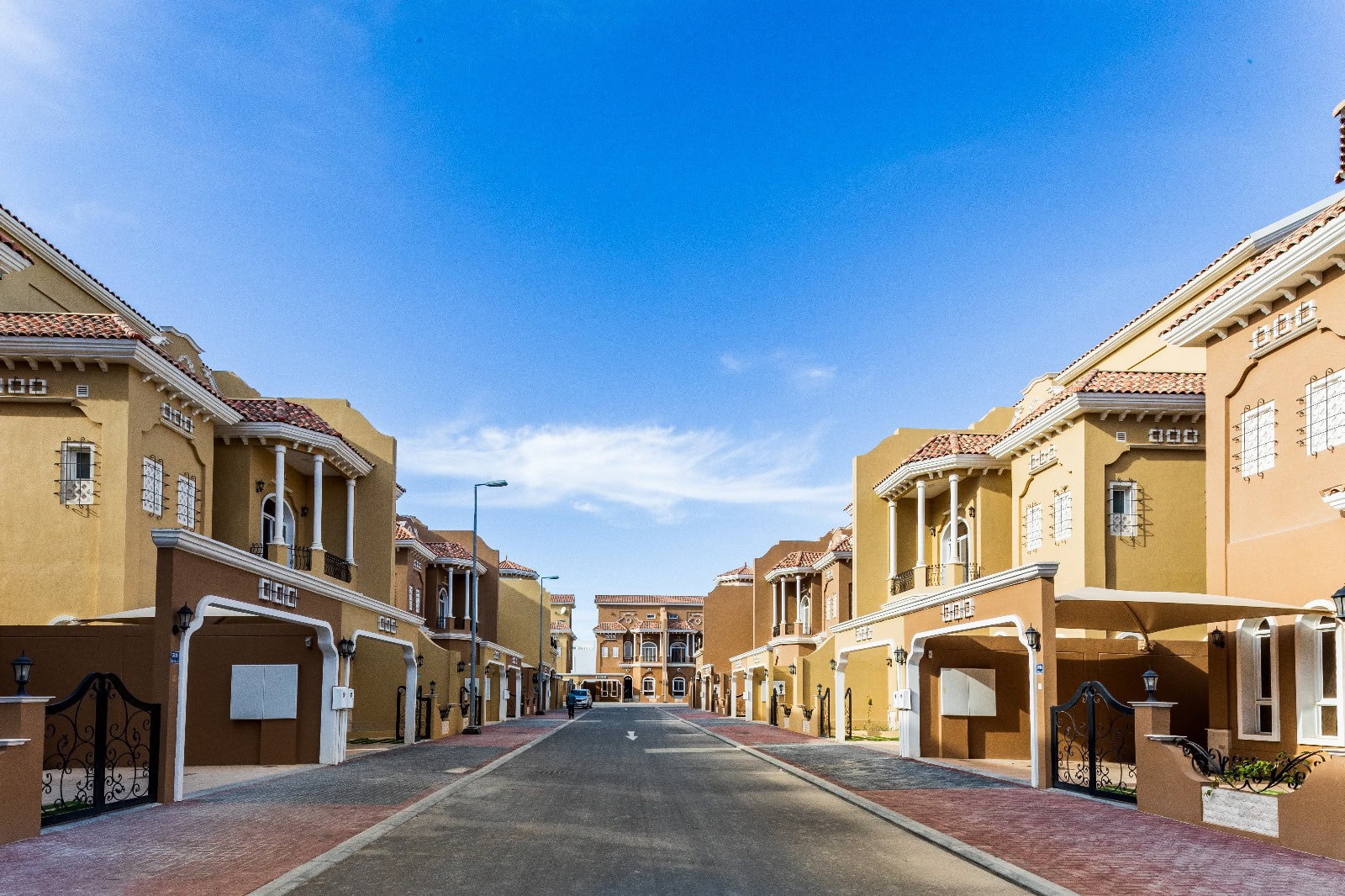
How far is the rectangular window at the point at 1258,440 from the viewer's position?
58.3ft

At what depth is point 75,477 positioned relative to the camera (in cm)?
2253

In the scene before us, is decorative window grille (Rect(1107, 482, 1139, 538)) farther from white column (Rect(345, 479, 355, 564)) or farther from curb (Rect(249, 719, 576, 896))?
white column (Rect(345, 479, 355, 564))

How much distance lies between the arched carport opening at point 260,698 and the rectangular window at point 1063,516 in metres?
16.3

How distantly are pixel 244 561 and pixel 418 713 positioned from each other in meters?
16.1

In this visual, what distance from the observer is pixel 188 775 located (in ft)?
66.6

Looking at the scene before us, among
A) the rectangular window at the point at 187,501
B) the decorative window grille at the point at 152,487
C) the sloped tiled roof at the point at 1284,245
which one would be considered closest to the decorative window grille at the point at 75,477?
the decorative window grille at the point at 152,487

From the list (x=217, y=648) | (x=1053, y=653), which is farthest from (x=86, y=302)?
(x=1053, y=653)

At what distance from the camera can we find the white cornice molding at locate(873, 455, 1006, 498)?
32.6m

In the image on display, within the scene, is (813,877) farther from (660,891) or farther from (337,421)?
(337,421)

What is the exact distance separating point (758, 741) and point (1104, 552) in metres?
13.4

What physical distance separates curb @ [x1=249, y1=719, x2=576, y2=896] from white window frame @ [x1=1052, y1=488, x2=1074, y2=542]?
1431 centimetres

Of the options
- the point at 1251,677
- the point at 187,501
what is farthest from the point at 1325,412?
the point at 187,501

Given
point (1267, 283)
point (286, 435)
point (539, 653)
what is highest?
point (1267, 283)

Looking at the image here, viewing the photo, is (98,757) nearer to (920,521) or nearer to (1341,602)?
(1341,602)
